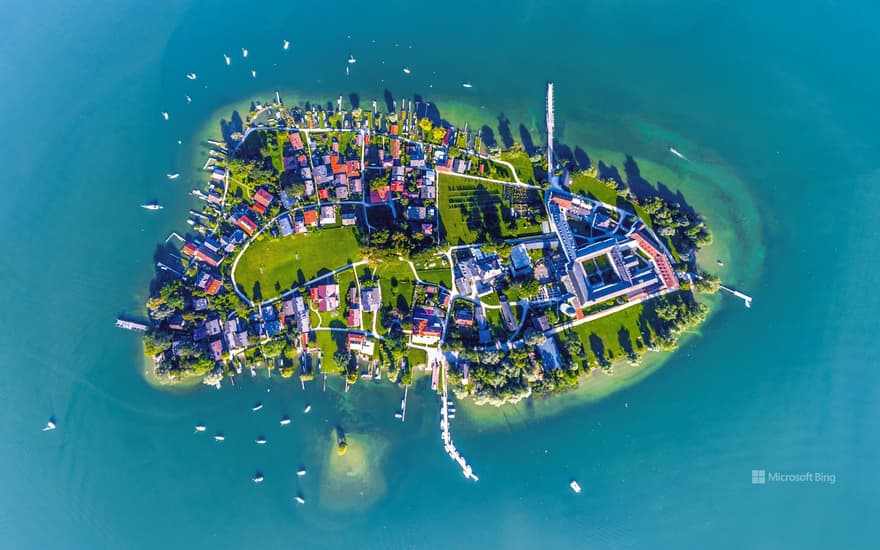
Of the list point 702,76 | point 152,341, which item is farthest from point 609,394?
point 152,341

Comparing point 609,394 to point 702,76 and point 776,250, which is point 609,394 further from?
point 702,76

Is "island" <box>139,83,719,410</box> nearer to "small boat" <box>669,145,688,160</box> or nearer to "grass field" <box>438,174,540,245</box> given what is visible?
"grass field" <box>438,174,540,245</box>

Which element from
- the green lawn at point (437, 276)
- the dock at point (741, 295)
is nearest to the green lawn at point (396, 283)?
the green lawn at point (437, 276)

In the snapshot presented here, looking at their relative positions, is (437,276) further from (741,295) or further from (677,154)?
(741,295)

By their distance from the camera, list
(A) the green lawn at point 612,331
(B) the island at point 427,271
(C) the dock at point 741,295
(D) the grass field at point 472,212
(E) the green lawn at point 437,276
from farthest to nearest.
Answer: (D) the grass field at point 472,212
(E) the green lawn at point 437,276
(C) the dock at point 741,295
(A) the green lawn at point 612,331
(B) the island at point 427,271

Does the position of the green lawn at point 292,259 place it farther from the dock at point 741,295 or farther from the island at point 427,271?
the dock at point 741,295

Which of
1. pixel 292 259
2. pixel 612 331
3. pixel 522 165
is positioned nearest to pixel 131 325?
pixel 292 259
